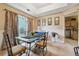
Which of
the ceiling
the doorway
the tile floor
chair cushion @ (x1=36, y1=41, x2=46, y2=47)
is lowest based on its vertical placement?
the tile floor

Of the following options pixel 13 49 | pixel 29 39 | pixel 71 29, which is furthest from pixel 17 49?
pixel 71 29

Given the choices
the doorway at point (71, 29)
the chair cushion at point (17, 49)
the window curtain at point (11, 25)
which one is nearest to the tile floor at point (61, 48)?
the doorway at point (71, 29)

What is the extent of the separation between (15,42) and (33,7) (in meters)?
0.82

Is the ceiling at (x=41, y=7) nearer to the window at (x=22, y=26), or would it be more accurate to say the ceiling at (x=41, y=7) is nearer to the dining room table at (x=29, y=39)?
the window at (x=22, y=26)

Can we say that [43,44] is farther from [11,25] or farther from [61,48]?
[11,25]

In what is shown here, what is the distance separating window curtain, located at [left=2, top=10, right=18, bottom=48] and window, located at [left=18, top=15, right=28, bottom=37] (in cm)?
8

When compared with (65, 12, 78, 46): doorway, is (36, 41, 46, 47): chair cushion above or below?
below

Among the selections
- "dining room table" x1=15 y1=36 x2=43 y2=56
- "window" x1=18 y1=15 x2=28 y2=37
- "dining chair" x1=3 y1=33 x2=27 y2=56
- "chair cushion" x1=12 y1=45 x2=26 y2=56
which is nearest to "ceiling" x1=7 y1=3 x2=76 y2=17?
"window" x1=18 y1=15 x2=28 y2=37

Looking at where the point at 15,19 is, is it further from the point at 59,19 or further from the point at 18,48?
the point at 59,19

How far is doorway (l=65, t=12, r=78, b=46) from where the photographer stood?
1.87m

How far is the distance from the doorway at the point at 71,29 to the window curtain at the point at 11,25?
1.12 meters

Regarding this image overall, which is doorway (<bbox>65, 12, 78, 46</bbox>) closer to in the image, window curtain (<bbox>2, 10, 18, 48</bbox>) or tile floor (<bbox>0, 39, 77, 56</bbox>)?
tile floor (<bbox>0, 39, 77, 56</bbox>)

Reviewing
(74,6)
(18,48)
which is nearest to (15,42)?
(18,48)

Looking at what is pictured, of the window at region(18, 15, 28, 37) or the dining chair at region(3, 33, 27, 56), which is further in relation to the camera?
the window at region(18, 15, 28, 37)
